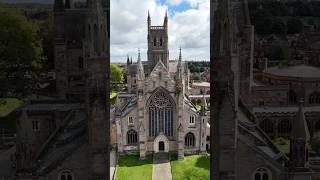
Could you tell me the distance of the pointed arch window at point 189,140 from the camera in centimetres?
5916

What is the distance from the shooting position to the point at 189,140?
2333 inches

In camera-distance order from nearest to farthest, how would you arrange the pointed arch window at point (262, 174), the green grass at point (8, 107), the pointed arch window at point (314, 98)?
the pointed arch window at point (262, 174) → the green grass at point (8, 107) → the pointed arch window at point (314, 98)

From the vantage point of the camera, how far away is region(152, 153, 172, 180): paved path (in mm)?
47312

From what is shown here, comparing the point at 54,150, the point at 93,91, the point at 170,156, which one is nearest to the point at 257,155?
the point at 93,91

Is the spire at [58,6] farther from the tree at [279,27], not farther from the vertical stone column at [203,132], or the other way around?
the tree at [279,27]

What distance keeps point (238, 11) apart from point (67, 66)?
1456cm

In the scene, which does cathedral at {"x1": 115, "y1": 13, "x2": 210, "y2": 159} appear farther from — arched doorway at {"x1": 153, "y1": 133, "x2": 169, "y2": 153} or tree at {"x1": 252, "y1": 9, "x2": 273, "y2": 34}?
tree at {"x1": 252, "y1": 9, "x2": 273, "y2": 34}

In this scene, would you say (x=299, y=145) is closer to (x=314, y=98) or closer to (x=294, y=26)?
(x=314, y=98)

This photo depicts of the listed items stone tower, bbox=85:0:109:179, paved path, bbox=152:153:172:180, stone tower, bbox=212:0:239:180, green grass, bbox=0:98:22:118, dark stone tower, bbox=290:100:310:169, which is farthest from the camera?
green grass, bbox=0:98:22:118

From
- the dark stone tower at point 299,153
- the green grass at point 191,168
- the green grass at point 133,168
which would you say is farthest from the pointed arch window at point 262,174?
the green grass at point 133,168

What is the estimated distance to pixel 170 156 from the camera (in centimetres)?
5731

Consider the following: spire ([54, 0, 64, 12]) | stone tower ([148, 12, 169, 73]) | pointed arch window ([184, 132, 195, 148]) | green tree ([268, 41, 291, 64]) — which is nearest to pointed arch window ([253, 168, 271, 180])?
spire ([54, 0, 64, 12])

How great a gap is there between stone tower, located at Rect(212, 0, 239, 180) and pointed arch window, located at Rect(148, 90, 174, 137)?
37.2m

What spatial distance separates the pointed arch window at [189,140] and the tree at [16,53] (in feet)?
70.8
